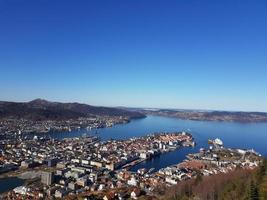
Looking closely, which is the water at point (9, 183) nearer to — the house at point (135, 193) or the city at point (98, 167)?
the city at point (98, 167)

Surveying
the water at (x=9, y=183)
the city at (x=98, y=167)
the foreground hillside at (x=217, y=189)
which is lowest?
the water at (x=9, y=183)

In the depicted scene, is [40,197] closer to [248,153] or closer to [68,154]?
[68,154]

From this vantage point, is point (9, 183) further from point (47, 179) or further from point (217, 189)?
point (217, 189)

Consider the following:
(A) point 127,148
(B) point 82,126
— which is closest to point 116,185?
(A) point 127,148

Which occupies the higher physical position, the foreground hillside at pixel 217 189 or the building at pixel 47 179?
the foreground hillside at pixel 217 189

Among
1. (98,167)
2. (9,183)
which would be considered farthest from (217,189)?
(9,183)

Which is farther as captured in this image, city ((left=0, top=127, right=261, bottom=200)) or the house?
city ((left=0, top=127, right=261, bottom=200))

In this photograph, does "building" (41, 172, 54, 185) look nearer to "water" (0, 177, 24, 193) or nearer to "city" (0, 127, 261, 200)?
"city" (0, 127, 261, 200)

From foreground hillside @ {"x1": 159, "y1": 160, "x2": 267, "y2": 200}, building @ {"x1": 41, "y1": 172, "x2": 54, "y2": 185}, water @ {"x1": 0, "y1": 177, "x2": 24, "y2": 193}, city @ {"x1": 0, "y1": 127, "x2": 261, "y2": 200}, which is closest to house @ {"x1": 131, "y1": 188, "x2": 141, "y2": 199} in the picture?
city @ {"x1": 0, "y1": 127, "x2": 261, "y2": 200}

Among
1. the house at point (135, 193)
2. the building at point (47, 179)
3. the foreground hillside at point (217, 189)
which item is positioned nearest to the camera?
the foreground hillside at point (217, 189)

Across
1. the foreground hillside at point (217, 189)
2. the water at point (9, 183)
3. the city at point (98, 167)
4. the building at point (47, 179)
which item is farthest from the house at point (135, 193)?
the water at point (9, 183)
